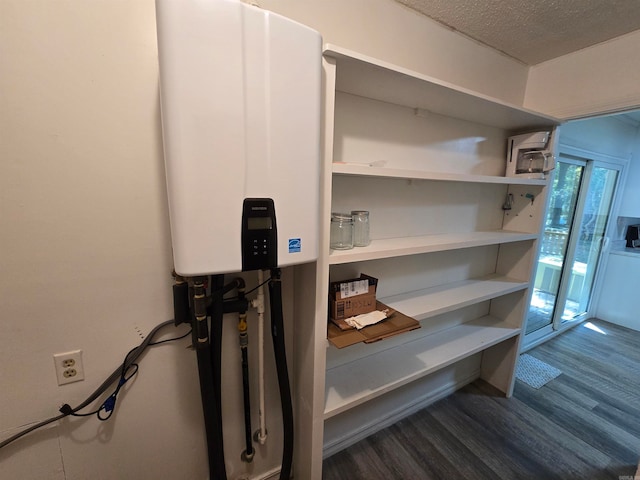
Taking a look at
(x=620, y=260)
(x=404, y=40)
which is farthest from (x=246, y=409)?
(x=620, y=260)

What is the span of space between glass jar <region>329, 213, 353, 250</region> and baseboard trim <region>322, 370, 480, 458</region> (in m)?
1.23

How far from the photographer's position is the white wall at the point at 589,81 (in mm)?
1479

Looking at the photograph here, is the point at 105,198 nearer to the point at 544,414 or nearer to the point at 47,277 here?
the point at 47,277

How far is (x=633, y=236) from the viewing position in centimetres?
329

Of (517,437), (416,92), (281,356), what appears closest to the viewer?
(281,356)

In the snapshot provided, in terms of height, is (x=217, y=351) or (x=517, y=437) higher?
(x=217, y=351)

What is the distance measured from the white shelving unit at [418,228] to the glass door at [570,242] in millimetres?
1126

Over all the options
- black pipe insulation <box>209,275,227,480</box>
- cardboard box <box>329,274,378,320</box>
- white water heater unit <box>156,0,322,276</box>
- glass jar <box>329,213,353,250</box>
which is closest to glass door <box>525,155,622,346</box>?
cardboard box <box>329,274,378,320</box>

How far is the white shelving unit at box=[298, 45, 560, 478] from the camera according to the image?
3.55 ft

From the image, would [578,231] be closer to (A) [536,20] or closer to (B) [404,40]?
(A) [536,20]

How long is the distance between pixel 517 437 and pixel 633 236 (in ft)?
11.1

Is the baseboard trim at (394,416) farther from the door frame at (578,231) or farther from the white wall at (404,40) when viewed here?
the white wall at (404,40)

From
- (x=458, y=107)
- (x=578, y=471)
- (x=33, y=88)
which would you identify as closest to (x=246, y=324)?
(x=33, y=88)

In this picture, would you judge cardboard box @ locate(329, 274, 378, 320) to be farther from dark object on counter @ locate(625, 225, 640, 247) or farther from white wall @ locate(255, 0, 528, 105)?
dark object on counter @ locate(625, 225, 640, 247)
